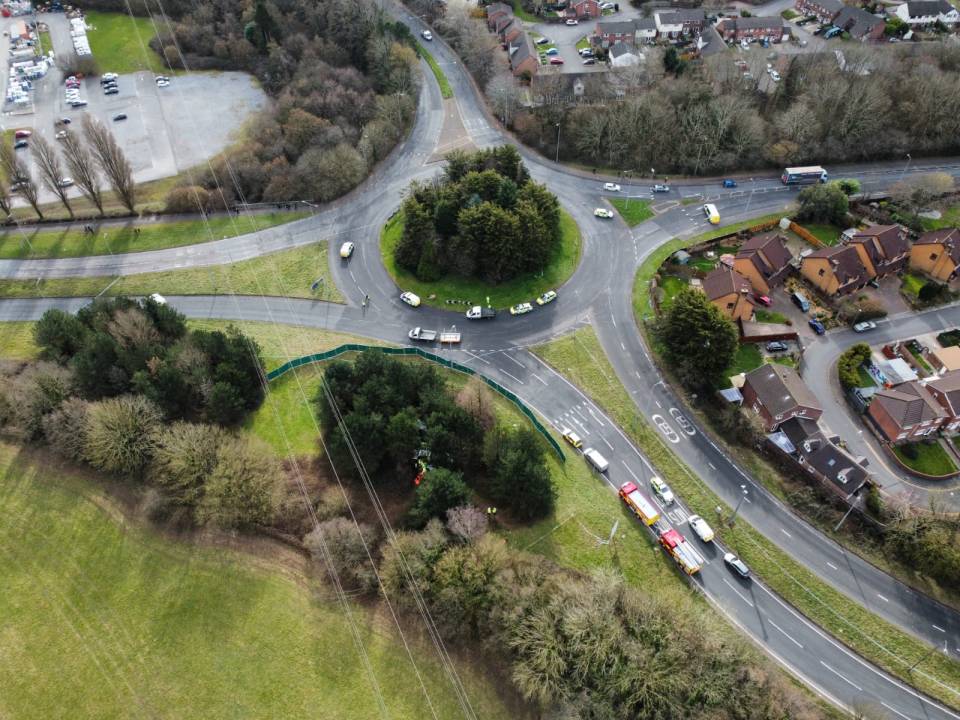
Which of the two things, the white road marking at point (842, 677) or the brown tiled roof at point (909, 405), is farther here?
the brown tiled roof at point (909, 405)

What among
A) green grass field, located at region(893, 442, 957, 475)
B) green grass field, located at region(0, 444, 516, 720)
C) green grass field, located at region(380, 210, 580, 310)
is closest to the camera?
green grass field, located at region(0, 444, 516, 720)

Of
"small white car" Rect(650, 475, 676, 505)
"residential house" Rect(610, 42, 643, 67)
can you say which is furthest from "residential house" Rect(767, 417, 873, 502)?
"residential house" Rect(610, 42, 643, 67)

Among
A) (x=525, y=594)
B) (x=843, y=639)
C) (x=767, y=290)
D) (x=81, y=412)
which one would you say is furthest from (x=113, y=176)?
(x=843, y=639)

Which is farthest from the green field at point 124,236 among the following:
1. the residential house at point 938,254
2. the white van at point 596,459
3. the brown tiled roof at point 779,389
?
the residential house at point 938,254

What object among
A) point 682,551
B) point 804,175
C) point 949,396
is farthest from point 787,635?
point 804,175

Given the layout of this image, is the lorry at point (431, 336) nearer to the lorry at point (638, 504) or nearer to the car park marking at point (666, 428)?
the car park marking at point (666, 428)

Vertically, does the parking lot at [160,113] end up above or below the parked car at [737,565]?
above

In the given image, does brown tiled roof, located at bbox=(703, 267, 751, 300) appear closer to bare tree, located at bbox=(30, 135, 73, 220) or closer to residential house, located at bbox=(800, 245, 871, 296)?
residential house, located at bbox=(800, 245, 871, 296)
